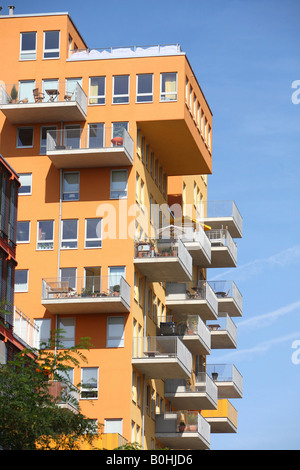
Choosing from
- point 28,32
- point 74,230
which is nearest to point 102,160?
point 74,230

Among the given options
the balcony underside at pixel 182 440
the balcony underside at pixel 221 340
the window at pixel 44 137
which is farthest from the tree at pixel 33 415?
the balcony underside at pixel 221 340

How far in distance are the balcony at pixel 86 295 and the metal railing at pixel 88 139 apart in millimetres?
6380

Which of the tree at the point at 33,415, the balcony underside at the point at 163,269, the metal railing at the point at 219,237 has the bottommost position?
the tree at the point at 33,415

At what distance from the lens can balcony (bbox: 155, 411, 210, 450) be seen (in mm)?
63250

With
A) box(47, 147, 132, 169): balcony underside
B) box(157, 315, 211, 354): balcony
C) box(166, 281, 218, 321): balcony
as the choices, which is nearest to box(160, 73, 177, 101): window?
box(47, 147, 132, 169): balcony underside

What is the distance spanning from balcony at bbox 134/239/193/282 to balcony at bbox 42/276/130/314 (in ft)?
7.19

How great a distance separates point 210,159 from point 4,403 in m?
39.5

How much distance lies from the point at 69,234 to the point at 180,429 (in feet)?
37.7

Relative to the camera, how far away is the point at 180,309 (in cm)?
6962

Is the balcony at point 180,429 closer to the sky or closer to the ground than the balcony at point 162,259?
closer to the ground

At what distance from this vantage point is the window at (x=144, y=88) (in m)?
63.0

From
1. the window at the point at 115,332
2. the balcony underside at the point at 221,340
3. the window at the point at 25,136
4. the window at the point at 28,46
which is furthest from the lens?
the balcony underside at the point at 221,340

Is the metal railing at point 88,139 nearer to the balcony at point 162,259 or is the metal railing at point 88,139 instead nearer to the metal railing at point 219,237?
the balcony at point 162,259
